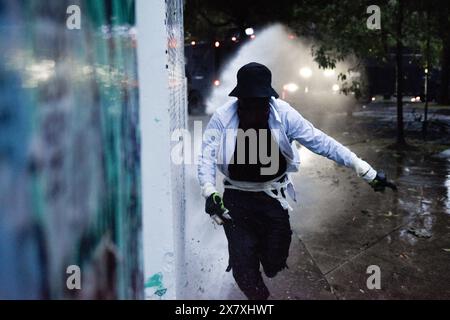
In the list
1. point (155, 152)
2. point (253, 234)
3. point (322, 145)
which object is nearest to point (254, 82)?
point (322, 145)

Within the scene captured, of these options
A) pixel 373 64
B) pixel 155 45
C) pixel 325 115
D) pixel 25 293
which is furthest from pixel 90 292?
pixel 373 64

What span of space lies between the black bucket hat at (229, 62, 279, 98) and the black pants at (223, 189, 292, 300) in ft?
2.39

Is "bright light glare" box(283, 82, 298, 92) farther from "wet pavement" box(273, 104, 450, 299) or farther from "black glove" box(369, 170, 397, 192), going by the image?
"black glove" box(369, 170, 397, 192)

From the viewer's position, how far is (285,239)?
11.5 feet

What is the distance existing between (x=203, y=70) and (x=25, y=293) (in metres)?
18.1

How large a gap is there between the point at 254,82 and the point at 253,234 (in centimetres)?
113

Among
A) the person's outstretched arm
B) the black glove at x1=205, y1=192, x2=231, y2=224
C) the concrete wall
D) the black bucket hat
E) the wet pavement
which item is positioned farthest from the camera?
the wet pavement

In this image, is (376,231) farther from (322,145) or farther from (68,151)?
(68,151)

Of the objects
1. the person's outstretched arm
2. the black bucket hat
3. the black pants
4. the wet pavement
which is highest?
the black bucket hat

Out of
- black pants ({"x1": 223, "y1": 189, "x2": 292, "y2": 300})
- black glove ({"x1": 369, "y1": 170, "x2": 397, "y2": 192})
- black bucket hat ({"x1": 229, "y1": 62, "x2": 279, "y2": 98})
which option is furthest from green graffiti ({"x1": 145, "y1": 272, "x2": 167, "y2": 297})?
black glove ({"x1": 369, "y1": 170, "x2": 397, "y2": 192})

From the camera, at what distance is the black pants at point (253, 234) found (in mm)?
3436

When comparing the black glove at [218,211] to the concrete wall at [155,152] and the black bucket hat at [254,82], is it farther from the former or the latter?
the concrete wall at [155,152]

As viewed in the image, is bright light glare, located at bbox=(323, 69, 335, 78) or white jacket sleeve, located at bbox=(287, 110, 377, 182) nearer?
white jacket sleeve, located at bbox=(287, 110, 377, 182)

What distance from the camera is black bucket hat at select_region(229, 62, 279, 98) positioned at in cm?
325
